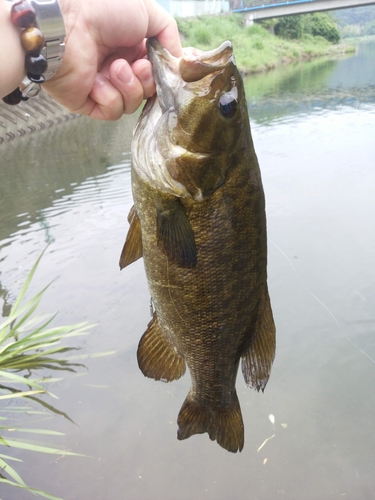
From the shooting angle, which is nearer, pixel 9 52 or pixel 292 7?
pixel 9 52

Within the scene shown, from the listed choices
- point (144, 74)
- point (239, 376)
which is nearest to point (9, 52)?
point (144, 74)

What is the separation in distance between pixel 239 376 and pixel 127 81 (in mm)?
3247

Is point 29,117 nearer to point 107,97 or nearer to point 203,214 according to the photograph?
point 107,97

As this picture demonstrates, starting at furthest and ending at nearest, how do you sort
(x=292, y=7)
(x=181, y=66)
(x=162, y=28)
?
(x=292, y=7) < (x=162, y=28) < (x=181, y=66)

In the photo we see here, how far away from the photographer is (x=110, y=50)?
1913mm

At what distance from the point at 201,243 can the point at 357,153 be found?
8.71m

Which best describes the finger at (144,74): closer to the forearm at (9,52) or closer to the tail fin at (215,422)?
the forearm at (9,52)

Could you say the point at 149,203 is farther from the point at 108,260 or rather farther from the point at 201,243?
the point at 108,260

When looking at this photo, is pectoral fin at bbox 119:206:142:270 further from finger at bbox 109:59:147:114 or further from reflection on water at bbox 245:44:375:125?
reflection on water at bbox 245:44:375:125

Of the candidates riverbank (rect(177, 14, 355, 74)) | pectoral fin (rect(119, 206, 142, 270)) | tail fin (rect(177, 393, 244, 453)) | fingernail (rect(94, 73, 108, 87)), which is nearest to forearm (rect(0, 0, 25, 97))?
fingernail (rect(94, 73, 108, 87))

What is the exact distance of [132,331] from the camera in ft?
15.9

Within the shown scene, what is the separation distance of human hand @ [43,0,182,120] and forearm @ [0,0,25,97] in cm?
18

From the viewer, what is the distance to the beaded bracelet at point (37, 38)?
1.60 metres

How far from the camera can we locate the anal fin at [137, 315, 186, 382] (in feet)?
6.66
